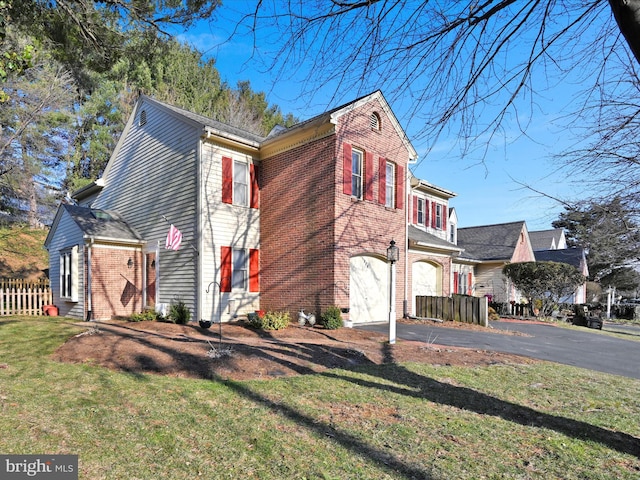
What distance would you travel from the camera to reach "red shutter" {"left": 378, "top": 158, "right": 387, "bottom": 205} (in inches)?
560

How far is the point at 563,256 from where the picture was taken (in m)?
34.8

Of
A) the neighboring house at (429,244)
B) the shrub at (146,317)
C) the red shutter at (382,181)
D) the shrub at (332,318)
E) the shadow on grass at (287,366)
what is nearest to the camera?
the shadow on grass at (287,366)

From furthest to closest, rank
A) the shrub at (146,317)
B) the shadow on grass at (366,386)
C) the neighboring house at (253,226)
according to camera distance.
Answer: the shrub at (146,317), the neighboring house at (253,226), the shadow on grass at (366,386)

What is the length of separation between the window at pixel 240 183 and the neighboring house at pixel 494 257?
14555 mm

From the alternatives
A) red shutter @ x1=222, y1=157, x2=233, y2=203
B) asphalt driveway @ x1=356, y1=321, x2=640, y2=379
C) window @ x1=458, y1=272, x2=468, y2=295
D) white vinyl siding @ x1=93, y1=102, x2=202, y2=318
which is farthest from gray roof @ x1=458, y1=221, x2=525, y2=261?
white vinyl siding @ x1=93, y1=102, x2=202, y2=318

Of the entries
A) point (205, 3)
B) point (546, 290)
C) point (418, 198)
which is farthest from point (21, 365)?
point (546, 290)

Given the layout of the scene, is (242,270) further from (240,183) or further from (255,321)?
(240,183)

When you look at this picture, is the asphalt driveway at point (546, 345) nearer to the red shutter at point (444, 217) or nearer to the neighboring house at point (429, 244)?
the neighboring house at point (429, 244)

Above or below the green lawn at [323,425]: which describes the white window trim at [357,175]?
above

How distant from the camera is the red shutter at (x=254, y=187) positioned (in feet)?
46.7

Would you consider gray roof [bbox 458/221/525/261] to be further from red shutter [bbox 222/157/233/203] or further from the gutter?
red shutter [bbox 222/157/233/203]

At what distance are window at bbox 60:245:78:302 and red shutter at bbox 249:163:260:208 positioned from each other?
6911 mm

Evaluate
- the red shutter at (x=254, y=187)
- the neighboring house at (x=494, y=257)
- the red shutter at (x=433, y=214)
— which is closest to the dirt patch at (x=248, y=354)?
the red shutter at (x=254, y=187)

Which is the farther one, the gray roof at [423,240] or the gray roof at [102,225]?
the gray roof at [423,240]
